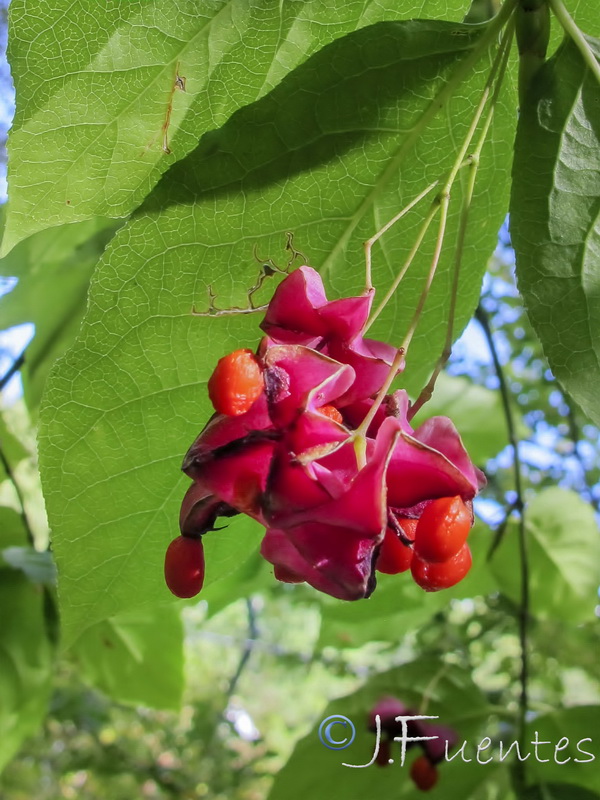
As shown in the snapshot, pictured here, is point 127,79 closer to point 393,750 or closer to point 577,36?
point 577,36

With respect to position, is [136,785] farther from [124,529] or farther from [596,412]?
[596,412]

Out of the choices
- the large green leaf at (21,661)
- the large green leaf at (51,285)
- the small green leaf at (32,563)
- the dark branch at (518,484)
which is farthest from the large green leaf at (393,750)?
the large green leaf at (51,285)

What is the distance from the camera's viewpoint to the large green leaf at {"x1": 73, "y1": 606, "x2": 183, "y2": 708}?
163 cm

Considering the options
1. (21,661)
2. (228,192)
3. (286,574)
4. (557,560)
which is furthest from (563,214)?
(557,560)

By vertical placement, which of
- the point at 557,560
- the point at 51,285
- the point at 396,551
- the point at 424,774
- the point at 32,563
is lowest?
the point at 557,560

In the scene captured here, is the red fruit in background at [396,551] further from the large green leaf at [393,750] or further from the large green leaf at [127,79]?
the large green leaf at [393,750]

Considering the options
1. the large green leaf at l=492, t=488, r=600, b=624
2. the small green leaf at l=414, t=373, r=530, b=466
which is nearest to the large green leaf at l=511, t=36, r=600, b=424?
the small green leaf at l=414, t=373, r=530, b=466

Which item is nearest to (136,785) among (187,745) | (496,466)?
(187,745)

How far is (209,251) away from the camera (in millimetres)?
797

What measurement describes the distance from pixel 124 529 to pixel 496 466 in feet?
10.9

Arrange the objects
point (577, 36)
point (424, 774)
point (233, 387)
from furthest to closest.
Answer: point (424, 774), point (577, 36), point (233, 387)

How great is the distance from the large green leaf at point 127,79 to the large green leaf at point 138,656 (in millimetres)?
1005

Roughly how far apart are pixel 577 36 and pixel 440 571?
0.51 metres

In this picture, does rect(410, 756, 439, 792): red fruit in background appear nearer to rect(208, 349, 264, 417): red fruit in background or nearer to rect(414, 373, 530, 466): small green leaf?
rect(414, 373, 530, 466): small green leaf
